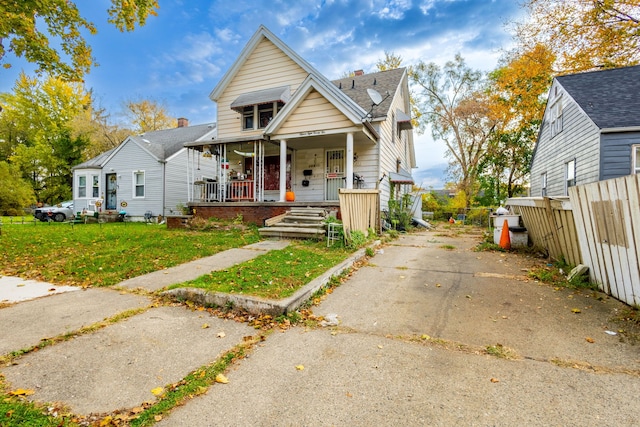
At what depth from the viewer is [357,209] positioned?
7.91 meters

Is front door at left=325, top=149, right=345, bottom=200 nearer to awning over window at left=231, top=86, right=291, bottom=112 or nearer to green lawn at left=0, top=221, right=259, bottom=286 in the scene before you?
awning over window at left=231, top=86, right=291, bottom=112

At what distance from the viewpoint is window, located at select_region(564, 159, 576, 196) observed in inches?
473

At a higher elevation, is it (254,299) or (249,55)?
(249,55)

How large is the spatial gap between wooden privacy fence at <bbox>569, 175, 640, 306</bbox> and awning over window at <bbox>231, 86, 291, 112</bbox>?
Answer: 1086 centimetres

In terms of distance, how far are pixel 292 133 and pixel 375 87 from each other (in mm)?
5706

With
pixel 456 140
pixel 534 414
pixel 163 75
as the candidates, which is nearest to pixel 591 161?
pixel 534 414

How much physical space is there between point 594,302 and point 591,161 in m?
9.39

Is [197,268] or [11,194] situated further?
[11,194]

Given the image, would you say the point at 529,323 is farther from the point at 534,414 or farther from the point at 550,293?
the point at 534,414

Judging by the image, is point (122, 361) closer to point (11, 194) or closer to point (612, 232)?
point (612, 232)

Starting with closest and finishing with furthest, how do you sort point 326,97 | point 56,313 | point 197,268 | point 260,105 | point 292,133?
point 56,313, point 197,268, point 326,97, point 292,133, point 260,105

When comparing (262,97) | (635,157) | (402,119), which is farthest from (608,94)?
(262,97)

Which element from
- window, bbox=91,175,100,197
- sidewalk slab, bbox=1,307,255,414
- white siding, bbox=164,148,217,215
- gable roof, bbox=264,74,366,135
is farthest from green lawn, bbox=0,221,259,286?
window, bbox=91,175,100,197

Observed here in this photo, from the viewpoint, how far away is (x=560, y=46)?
15.7m
